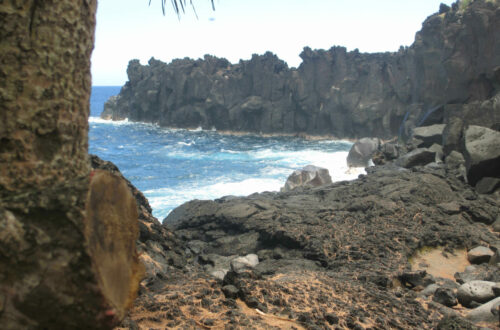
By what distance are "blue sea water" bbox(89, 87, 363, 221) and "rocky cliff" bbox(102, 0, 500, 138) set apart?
2.91m

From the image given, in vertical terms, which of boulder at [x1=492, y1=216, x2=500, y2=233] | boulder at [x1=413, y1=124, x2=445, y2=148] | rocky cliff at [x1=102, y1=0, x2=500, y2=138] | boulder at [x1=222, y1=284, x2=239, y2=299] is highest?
rocky cliff at [x1=102, y1=0, x2=500, y2=138]

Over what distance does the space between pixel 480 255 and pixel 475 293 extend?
2476mm

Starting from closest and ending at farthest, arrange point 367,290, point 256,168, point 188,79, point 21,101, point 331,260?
point 21,101 → point 367,290 → point 331,260 → point 256,168 → point 188,79

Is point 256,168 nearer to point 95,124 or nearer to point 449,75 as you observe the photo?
point 449,75

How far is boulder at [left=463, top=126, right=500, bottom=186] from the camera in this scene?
10484 millimetres

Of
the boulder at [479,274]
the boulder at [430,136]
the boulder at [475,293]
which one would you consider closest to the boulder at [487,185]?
the boulder at [479,274]

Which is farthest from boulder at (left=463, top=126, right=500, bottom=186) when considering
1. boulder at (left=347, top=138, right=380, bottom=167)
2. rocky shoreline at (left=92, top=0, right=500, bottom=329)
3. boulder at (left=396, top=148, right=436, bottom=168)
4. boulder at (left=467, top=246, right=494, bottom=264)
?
boulder at (left=347, top=138, right=380, bottom=167)

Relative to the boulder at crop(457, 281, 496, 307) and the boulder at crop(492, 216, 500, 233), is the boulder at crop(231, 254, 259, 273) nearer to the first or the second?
the boulder at crop(457, 281, 496, 307)

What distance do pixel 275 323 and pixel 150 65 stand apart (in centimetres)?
6426

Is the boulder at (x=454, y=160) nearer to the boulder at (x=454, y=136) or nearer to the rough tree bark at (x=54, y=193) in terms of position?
the boulder at (x=454, y=136)

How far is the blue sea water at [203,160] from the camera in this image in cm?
2259

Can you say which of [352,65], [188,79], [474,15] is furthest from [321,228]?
[188,79]

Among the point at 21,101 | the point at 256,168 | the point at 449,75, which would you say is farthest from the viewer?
the point at 256,168

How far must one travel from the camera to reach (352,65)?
44.9 meters
